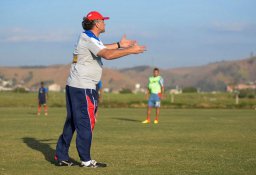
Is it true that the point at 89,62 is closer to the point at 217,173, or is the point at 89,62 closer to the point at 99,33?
the point at 99,33

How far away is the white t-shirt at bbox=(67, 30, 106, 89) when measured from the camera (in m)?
8.74

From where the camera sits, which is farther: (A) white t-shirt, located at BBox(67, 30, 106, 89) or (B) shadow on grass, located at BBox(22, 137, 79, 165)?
(B) shadow on grass, located at BBox(22, 137, 79, 165)

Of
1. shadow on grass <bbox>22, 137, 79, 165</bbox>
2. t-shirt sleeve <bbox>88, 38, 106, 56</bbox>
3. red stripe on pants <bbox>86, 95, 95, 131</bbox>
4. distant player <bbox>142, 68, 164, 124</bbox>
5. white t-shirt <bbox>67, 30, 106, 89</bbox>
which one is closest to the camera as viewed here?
t-shirt sleeve <bbox>88, 38, 106, 56</bbox>

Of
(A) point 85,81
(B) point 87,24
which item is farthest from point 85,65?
(B) point 87,24

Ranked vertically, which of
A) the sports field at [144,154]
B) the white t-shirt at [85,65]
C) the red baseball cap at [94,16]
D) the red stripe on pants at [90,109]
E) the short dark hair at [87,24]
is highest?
the red baseball cap at [94,16]

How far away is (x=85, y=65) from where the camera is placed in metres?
8.78

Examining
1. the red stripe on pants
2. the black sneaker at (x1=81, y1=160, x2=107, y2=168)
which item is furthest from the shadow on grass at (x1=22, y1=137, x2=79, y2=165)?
the red stripe on pants

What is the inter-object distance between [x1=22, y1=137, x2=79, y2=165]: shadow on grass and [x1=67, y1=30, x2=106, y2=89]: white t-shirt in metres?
1.44

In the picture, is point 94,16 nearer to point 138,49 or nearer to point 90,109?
point 138,49

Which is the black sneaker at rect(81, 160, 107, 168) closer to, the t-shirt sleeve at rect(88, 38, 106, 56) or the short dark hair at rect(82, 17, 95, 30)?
the t-shirt sleeve at rect(88, 38, 106, 56)

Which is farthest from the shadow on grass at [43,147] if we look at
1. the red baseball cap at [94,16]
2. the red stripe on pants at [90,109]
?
the red baseball cap at [94,16]

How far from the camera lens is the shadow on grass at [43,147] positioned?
10200 mm

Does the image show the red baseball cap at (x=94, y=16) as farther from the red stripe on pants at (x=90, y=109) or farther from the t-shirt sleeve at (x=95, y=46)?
the red stripe on pants at (x=90, y=109)

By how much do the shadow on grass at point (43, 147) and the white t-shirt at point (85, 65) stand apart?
56.8 inches
